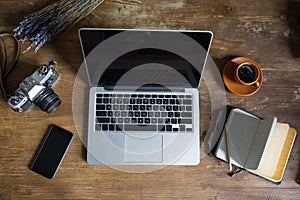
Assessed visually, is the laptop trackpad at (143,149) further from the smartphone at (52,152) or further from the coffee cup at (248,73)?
the coffee cup at (248,73)

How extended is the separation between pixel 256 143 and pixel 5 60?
25.1 inches

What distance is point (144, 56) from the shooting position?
88cm

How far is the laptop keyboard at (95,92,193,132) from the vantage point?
36.8 inches

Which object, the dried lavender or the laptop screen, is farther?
the dried lavender

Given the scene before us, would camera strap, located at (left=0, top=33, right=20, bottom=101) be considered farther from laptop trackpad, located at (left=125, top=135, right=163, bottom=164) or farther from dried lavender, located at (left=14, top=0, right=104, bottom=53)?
laptop trackpad, located at (left=125, top=135, right=163, bottom=164)

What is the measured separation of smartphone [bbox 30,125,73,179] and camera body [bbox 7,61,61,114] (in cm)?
6

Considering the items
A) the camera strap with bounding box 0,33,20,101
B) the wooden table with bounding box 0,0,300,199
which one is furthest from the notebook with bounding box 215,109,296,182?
the camera strap with bounding box 0,33,20,101

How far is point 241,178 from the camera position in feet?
3.05

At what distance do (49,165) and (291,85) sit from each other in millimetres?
628

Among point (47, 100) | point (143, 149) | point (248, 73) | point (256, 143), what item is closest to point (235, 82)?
point (248, 73)

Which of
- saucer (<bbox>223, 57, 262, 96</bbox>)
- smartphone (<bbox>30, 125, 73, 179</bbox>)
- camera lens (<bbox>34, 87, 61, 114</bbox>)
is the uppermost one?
saucer (<bbox>223, 57, 262, 96</bbox>)

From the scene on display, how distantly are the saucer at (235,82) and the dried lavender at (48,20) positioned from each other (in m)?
0.38

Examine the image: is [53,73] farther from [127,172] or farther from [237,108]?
[237,108]

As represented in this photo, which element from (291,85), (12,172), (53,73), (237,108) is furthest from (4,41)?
(291,85)
